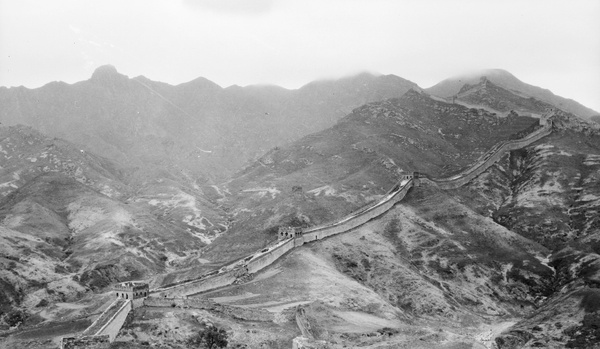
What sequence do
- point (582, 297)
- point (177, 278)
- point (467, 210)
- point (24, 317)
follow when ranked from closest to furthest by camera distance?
point (582, 297), point (24, 317), point (177, 278), point (467, 210)

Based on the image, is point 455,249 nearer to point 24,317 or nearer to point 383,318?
point 383,318

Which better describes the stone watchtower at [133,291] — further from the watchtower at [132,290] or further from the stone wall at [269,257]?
the stone wall at [269,257]

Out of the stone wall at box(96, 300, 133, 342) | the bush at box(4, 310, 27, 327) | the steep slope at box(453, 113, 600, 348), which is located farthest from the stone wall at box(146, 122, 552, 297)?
the bush at box(4, 310, 27, 327)

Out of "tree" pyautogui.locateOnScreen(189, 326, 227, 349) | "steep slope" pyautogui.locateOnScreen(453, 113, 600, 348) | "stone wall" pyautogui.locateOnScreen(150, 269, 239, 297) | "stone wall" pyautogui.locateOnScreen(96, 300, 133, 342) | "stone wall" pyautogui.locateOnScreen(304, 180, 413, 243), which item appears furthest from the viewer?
"stone wall" pyautogui.locateOnScreen(304, 180, 413, 243)

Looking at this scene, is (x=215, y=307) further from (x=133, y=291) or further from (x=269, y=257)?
(x=269, y=257)

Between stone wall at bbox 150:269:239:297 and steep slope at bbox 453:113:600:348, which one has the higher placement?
stone wall at bbox 150:269:239:297

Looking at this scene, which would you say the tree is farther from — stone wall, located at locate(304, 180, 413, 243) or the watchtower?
stone wall, located at locate(304, 180, 413, 243)

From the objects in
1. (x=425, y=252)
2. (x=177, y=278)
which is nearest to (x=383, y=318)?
(x=425, y=252)
